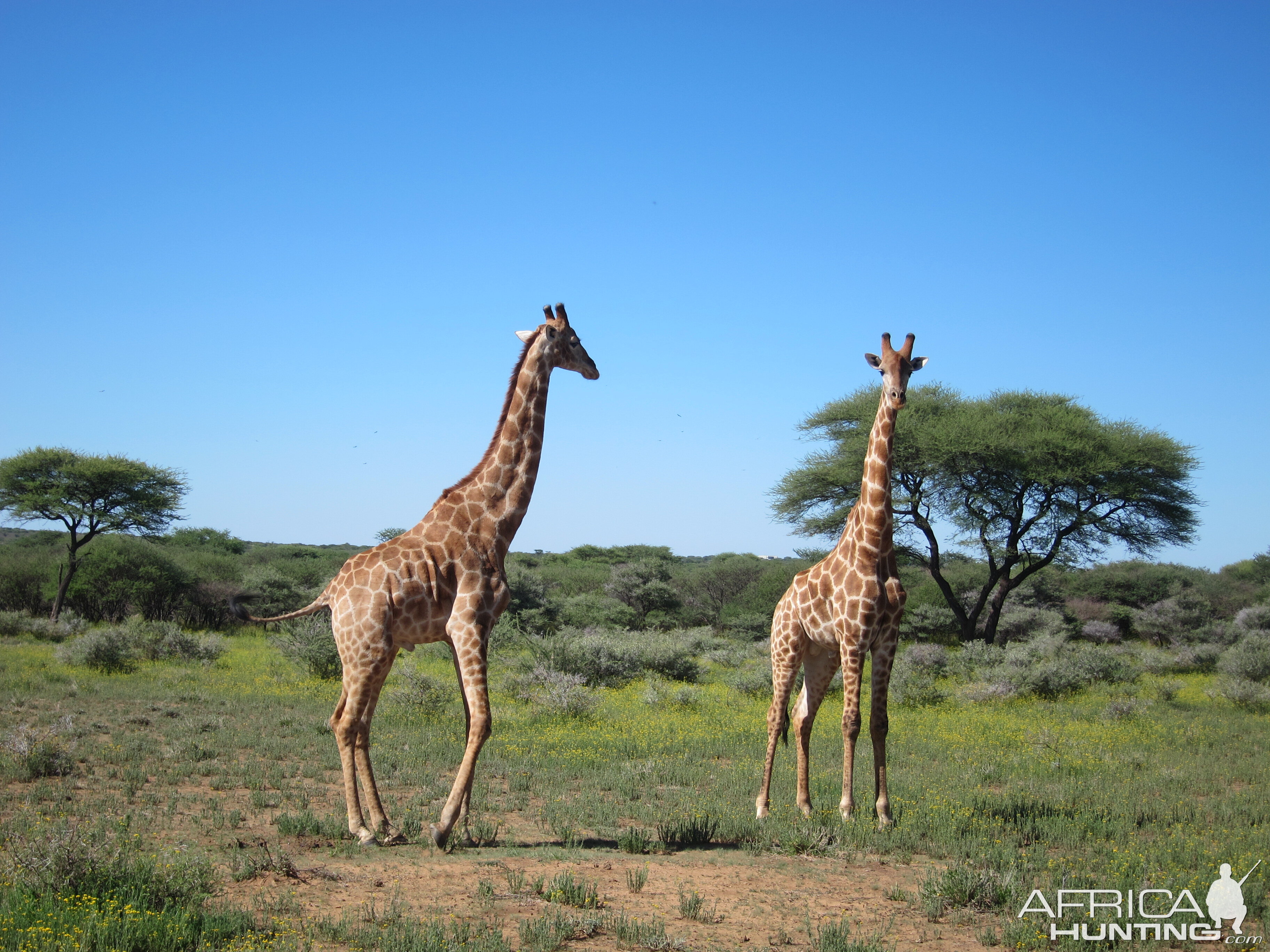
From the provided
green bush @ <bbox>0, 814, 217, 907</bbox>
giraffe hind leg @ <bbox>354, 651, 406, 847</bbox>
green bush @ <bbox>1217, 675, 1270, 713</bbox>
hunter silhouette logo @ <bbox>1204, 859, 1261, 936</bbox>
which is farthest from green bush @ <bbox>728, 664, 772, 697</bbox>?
green bush @ <bbox>0, 814, 217, 907</bbox>

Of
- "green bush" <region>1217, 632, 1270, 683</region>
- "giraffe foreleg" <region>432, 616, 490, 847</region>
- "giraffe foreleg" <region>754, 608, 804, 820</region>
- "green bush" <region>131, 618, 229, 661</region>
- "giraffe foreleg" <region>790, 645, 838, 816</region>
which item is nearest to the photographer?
"giraffe foreleg" <region>432, 616, 490, 847</region>

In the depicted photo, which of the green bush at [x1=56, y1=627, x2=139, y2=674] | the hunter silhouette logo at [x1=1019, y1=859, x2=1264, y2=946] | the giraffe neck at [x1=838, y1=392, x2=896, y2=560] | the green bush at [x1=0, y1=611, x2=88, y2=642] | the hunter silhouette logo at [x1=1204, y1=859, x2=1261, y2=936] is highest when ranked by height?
the giraffe neck at [x1=838, y1=392, x2=896, y2=560]

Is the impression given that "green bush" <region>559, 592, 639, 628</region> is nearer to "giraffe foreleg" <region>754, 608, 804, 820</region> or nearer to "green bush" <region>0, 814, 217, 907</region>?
"giraffe foreleg" <region>754, 608, 804, 820</region>

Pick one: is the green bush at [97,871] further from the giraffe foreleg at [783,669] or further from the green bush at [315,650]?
the green bush at [315,650]

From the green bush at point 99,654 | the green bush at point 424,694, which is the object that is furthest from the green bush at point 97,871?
the green bush at point 99,654

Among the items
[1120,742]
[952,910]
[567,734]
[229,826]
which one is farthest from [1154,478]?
[229,826]

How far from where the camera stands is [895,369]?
7.63m

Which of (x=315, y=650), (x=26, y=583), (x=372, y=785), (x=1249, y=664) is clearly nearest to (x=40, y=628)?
(x=26, y=583)

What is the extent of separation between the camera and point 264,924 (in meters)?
4.98

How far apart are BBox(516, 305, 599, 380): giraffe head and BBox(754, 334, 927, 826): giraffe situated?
2550mm

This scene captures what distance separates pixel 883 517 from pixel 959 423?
59.6ft

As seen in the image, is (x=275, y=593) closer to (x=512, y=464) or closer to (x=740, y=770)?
(x=740, y=770)

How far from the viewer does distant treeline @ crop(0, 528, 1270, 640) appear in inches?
1080

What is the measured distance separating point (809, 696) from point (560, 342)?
13.3 ft
